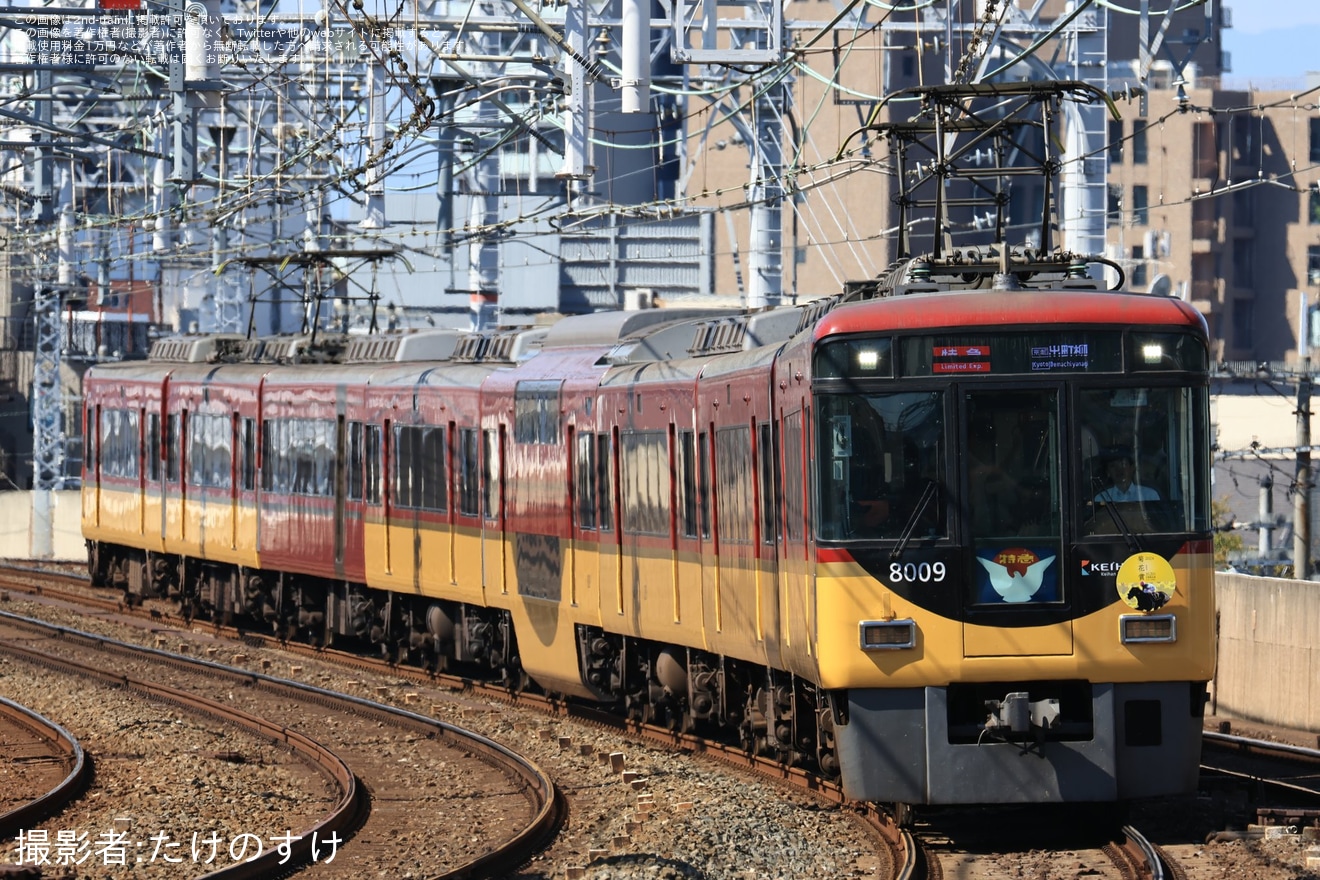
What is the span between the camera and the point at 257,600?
24.6 metres

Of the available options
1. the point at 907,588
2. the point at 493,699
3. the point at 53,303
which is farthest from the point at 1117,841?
the point at 53,303

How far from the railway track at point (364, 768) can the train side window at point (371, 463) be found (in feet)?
6.82

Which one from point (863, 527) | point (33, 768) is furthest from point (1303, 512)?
point (33, 768)

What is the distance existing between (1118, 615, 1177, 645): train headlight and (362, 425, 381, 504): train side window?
11220mm

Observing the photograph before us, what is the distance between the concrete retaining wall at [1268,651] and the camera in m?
16.7

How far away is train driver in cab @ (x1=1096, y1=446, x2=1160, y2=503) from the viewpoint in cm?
1060

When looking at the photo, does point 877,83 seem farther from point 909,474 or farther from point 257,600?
point 909,474

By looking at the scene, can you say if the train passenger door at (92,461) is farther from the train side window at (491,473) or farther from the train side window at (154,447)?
the train side window at (491,473)

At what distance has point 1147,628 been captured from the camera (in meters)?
10.5

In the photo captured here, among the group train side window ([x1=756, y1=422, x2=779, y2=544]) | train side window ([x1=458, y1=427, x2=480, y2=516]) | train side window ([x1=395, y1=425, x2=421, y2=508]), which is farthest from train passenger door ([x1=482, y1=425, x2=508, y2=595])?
train side window ([x1=756, y1=422, x2=779, y2=544])

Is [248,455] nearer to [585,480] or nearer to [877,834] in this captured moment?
[585,480]

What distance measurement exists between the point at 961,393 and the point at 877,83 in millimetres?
59461

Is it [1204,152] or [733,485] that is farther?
[1204,152]

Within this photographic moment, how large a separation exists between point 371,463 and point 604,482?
5.56 metres
